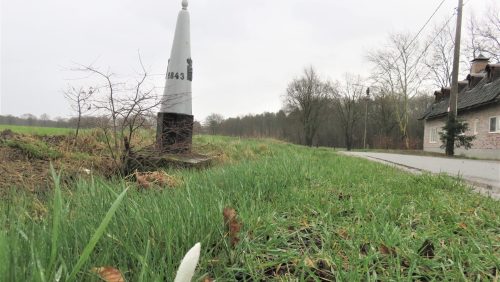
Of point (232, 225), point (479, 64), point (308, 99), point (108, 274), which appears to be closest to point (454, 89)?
point (479, 64)

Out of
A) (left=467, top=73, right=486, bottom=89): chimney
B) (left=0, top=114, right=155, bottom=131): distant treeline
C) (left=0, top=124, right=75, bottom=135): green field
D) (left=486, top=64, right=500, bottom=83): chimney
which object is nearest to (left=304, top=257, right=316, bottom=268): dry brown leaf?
(left=0, top=114, right=155, bottom=131): distant treeline

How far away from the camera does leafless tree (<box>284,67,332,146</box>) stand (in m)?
58.0

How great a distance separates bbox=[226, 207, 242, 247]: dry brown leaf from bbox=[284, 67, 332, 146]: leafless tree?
57.2m

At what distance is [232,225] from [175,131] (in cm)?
495

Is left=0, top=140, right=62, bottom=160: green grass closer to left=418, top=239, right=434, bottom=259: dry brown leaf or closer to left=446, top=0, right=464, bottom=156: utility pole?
left=418, top=239, right=434, bottom=259: dry brown leaf

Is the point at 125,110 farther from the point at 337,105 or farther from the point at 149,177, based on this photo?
the point at 337,105

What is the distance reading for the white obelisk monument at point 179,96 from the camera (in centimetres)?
656

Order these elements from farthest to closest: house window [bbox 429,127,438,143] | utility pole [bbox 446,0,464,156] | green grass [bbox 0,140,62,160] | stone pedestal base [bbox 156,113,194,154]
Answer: house window [bbox 429,127,438,143] → utility pole [bbox 446,0,464,156] → stone pedestal base [bbox 156,113,194,154] → green grass [bbox 0,140,62,160]

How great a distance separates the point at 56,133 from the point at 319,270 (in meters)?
7.58

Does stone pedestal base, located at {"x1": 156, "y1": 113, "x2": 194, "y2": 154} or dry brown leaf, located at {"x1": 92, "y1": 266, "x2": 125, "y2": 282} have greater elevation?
stone pedestal base, located at {"x1": 156, "y1": 113, "x2": 194, "y2": 154}

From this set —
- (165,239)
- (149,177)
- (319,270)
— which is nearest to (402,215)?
(319,270)

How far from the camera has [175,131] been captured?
6453 mm

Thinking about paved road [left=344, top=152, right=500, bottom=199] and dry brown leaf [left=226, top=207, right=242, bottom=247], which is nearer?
dry brown leaf [left=226, top=207, right=242, bottom=247]

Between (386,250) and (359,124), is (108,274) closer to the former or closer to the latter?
(386,250)
